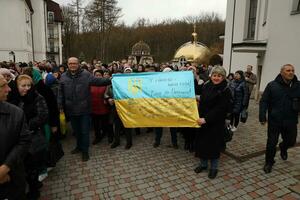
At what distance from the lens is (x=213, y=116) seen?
453 cm

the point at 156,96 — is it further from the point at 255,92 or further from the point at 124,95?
the point at 255,92

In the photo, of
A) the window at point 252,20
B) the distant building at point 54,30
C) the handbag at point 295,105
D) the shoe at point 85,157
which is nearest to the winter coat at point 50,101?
the shoe at point 85,157

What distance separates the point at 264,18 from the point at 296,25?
177 inches

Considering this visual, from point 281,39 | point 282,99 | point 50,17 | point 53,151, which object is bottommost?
point 53,151

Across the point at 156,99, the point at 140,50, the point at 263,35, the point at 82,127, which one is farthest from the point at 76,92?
the point at 140,50

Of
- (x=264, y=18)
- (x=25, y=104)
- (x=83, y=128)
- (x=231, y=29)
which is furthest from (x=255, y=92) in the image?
(x=25, y=104)

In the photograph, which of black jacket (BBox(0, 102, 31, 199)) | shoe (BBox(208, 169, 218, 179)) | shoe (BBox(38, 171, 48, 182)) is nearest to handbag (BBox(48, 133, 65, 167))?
shoe (BBox(38, 171, 48, 182))

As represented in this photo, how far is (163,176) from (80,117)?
213 centimetres

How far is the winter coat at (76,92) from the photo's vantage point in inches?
209

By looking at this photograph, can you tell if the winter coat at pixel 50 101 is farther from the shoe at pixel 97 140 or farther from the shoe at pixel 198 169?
the shoe at pixel 198 169

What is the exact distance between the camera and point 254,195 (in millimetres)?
4234

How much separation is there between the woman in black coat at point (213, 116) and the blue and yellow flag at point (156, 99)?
1.88 feet

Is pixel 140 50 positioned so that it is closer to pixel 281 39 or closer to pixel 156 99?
pixel 281 39

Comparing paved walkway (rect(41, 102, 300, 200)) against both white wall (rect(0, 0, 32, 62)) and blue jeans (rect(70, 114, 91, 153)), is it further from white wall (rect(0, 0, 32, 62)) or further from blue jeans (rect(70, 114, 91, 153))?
white wall (rect(0, 0, 32, 62))
